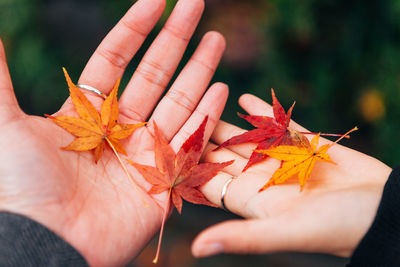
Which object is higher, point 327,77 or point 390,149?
point 327,77

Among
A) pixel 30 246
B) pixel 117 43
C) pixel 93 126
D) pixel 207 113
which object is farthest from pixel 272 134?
pixel 30 246

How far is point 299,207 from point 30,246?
844mm

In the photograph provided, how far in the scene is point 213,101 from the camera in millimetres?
1393

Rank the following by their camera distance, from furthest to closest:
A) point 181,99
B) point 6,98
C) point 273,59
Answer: point 273,59, point 181,99, point 6,98

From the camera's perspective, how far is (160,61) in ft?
4.84

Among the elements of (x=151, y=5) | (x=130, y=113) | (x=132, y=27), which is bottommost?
(x=130, y=113)

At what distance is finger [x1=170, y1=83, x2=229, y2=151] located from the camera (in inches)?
52.8

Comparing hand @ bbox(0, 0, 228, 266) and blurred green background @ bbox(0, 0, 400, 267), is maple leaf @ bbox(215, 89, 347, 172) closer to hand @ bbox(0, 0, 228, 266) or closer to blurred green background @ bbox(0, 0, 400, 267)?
hand @ bbox(0, 0, 228, 266)

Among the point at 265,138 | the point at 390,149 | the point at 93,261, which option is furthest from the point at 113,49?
the point at 390,149

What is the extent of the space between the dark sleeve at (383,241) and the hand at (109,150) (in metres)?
0.71

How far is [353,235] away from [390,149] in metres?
1.11

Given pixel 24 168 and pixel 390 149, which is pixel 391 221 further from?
pixel 24 168

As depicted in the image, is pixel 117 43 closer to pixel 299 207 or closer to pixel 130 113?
pixel 130 113

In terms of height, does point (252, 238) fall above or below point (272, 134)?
below
